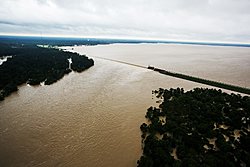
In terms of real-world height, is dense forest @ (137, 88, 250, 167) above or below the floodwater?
above

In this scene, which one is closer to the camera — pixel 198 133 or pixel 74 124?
pixel 198 133

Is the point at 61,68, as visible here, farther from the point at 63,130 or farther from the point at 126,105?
the point at 63,130

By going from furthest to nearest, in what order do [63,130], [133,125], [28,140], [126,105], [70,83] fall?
[70,83], [126,105], [133,125], [63,130], [28,140]

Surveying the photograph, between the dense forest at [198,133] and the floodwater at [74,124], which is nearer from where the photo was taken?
the dense forest at [198,133]

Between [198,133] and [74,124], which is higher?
[198,133]

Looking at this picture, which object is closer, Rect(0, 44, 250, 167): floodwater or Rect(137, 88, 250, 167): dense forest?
Rect(137, 88, 250, 167): dense forest

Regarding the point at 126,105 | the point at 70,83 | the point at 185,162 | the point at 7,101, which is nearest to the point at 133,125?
the point at 126,105

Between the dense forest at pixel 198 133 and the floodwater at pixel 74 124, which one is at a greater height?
the dense forest at pixel 198 133

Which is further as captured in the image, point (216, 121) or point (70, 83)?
point (70, 83)
